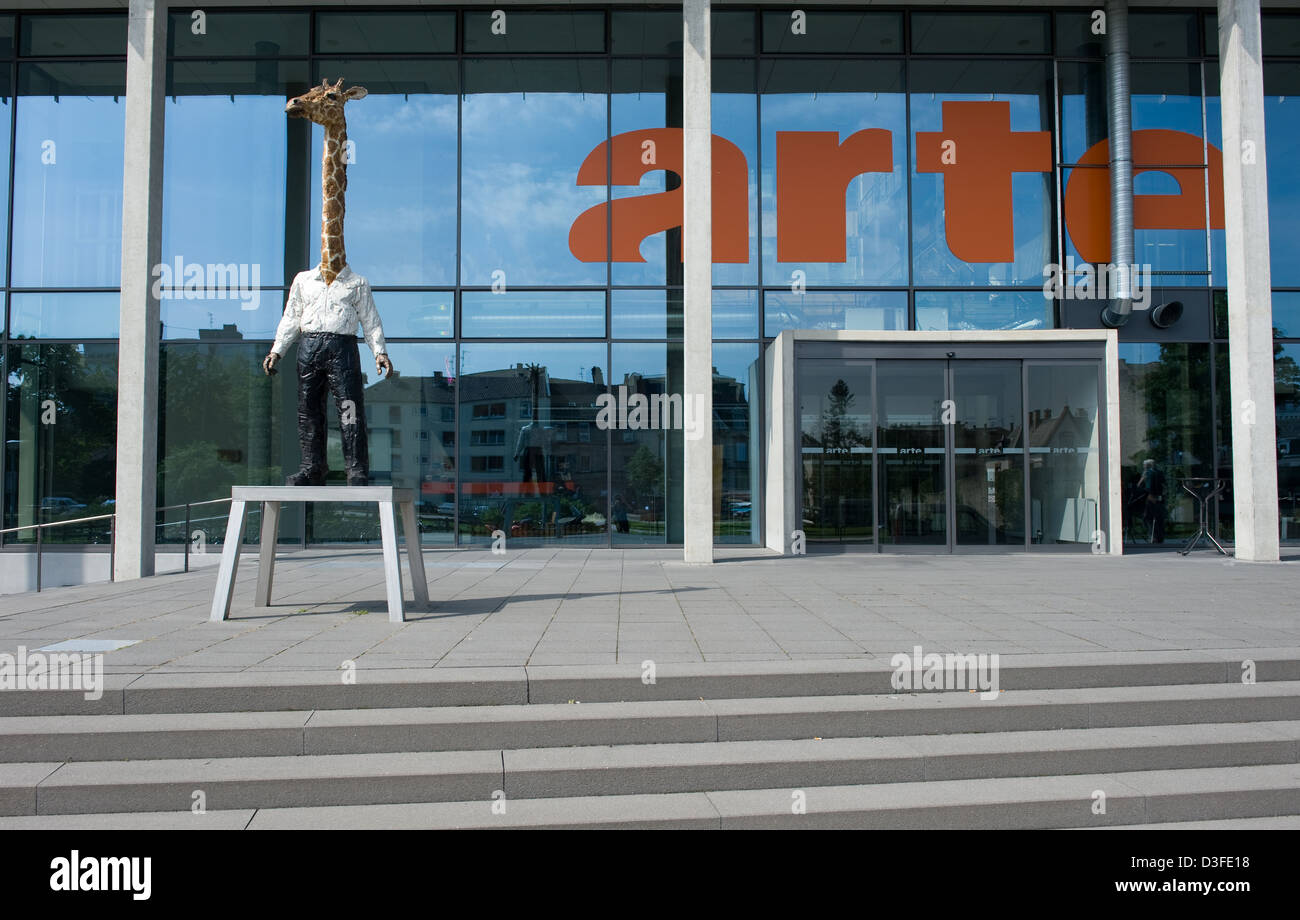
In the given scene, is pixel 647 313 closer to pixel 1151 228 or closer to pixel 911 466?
pixel 911 466

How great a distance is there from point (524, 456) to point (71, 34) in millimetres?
10889

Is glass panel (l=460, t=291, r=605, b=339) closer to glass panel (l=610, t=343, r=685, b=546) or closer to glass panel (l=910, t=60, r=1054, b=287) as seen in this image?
glass panel (l=610, t=343, r=685, b=546)

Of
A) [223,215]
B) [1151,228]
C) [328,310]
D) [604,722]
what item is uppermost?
[223,215]

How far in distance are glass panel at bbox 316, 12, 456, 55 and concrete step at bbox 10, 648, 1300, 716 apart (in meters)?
13.3

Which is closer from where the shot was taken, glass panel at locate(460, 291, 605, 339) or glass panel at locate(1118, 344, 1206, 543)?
glass panel at locate(1118, 344, 1206, 543)

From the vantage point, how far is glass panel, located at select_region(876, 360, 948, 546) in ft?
46.3

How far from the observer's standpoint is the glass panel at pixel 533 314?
50.8 ft

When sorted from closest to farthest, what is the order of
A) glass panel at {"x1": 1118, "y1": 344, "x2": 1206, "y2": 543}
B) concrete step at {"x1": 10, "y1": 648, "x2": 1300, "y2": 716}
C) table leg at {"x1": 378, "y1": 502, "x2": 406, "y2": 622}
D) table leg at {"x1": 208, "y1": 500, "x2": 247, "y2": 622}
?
concrete step at {"x1": 10, "y1": 648, "x2": 1300, "y2": 716}, table leg at {"x1": 378, "y1": 502, "x2": 406, "y2": 622}, table leg at {"x1": 208, "y1": 500, "x2": 247, "y2": 622}, glass panel at {"x1": 1118, "y1": 344, "x2": 1206, "y2": 543}

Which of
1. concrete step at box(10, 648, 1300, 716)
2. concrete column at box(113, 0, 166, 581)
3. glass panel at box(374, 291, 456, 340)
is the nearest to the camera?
Result: concrete step at box(10, 648, 1300, 716)

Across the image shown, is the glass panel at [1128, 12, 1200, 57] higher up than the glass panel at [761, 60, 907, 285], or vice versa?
the glass panel at [1128, 12, 1200, 57]

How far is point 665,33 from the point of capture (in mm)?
15805

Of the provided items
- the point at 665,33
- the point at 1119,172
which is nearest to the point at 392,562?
the point at 665,33

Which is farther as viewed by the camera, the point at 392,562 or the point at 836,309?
the point at 836,309

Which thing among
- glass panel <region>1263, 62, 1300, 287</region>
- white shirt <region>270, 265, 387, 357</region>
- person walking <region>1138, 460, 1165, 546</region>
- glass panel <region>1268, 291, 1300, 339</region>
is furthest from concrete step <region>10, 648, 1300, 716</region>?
glass panel <region>1263, 62, 1300, 287</region>
